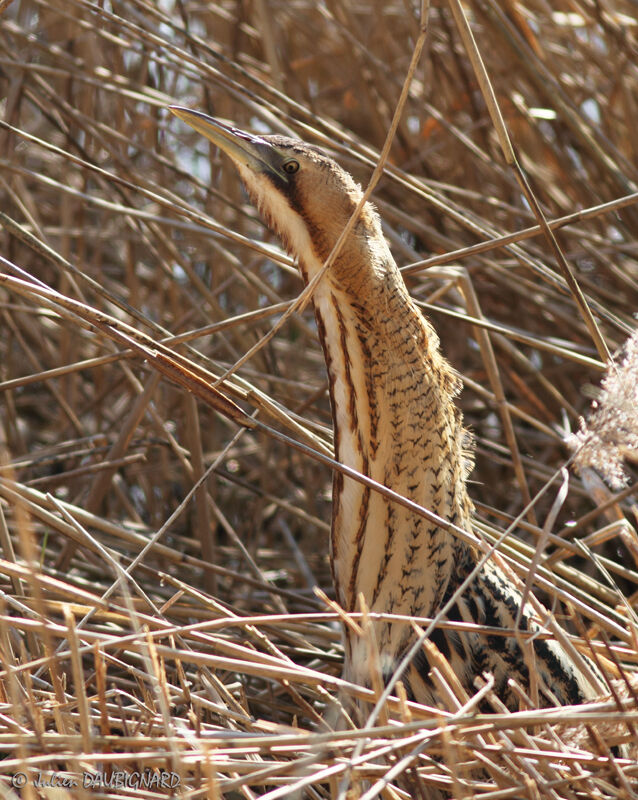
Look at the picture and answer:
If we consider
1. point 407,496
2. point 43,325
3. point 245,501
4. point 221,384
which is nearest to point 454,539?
point 407,496

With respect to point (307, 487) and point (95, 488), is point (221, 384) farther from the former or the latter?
point (307, 487)

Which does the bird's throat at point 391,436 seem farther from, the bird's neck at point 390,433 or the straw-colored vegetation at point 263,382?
the straw-colored vegetation at point 263,382

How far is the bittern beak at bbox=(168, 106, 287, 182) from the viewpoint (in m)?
1.36

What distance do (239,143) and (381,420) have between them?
18.0 inches

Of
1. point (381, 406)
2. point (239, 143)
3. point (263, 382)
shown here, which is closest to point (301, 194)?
point (239, 143)

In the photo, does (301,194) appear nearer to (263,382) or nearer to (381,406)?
(381,406)

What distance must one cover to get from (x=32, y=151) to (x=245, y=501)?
1.35 metres

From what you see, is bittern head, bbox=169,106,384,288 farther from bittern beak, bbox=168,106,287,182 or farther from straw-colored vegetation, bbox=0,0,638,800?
straw-colored vegetation, bbox=0,0,638,800

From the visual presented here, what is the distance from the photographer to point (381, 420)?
52.7 inches

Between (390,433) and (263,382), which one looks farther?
(263,382)

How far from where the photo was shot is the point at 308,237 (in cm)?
134

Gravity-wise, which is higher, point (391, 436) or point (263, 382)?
point (391, 436)

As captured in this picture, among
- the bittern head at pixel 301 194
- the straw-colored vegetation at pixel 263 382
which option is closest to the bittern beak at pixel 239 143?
the bittern head at pixel 301 194

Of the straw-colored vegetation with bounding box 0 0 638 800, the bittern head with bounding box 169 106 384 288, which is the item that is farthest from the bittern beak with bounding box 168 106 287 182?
the straw-colored vegetation with bounding box 0 0 638 800
